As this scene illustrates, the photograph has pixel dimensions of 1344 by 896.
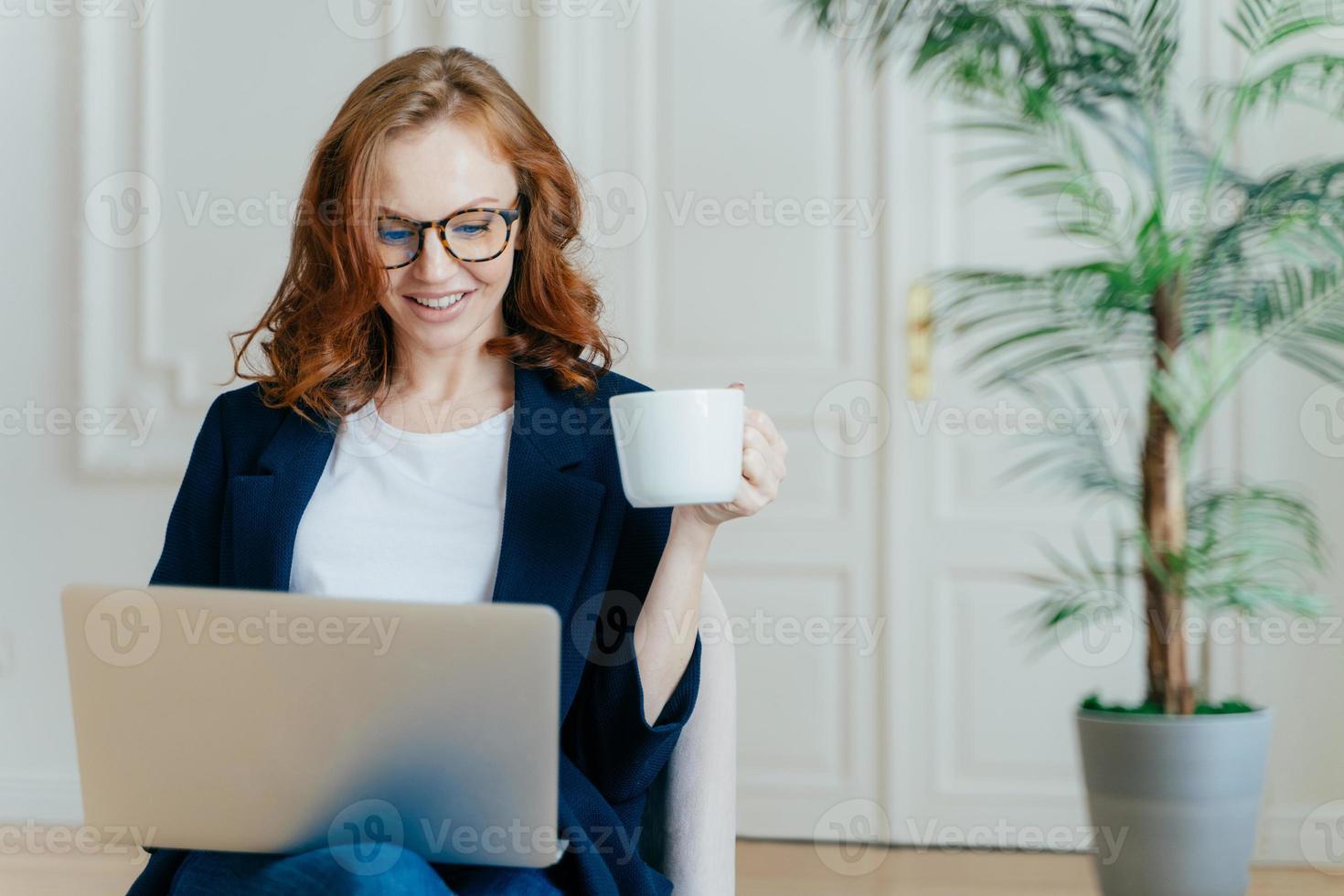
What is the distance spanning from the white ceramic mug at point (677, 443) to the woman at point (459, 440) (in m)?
0.08

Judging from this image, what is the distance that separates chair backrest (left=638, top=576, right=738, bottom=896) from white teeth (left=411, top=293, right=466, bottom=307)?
441 mm

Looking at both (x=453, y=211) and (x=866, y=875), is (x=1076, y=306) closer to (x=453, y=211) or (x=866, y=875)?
(x=453, y=211)

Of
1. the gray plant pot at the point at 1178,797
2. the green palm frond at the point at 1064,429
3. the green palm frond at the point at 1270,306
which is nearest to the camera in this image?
the gray plant pot at the point at 1178,797

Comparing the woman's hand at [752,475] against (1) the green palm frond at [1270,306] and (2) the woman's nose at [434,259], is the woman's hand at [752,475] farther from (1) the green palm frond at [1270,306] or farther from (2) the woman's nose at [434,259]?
(1) the green palm frond at [1270,306]

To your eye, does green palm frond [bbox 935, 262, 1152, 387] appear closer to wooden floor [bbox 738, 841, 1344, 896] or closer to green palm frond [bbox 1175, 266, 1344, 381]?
green palm frond [bbox 1175, 266, 1344, 381]

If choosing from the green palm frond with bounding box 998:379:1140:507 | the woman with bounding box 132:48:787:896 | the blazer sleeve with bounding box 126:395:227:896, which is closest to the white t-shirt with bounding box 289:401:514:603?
the woman with bounding box 132:48:787:896

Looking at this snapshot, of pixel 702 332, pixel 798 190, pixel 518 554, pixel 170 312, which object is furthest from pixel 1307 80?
pixel 170 312

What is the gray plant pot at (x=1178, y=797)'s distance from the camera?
164 cm

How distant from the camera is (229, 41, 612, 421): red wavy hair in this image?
1.27m

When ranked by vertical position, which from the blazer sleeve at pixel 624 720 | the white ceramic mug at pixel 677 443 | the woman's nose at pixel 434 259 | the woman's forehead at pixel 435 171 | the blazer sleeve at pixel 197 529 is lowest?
the blazer sleeve at pixel 624 720

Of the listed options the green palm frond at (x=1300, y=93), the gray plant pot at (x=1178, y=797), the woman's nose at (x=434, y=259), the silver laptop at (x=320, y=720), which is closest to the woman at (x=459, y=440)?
the woman's nose at (x=434, y=259)

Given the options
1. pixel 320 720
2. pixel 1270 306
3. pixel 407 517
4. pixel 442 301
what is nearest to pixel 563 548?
pixel 407 517

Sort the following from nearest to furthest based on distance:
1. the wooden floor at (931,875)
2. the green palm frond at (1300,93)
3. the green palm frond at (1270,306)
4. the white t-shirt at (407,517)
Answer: the white t-shirt at (407,517) → the green palm frond at (1270,306) → the green palm frond at (1300,93) → the wooden floor at (931,875)

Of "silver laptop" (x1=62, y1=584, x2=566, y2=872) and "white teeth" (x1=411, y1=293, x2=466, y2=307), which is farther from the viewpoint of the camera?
"white teeth" (x1=411, y1=293, x2=466, y2=307)
